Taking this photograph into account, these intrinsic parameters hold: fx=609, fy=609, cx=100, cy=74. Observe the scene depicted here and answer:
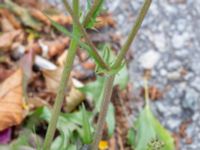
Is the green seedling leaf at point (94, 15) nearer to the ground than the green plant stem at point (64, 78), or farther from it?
farther from it

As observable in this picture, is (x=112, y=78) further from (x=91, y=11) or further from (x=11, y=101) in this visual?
(x=11, y=101)

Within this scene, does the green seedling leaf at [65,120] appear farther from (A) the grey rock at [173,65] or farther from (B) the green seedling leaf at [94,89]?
(A) the grey rock at [173,65]

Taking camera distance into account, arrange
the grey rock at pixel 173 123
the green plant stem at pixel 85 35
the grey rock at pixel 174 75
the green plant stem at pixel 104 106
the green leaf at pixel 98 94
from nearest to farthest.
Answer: the green plant stem at pixel 85 35, the green plant stem at pixel 104 106, the green leaf at pixel 98 94, the grey rock at pixel 173 123, the grey rock at pixel 174 75

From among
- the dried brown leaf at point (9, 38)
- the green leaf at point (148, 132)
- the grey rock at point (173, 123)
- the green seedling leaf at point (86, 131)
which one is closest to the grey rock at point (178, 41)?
the grey rock at point (173, 123)

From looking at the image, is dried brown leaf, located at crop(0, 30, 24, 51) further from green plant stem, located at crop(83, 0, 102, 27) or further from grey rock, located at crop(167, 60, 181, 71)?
green plant stem, located at crop(83, 0, 102, 27)

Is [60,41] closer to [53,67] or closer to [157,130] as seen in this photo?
[53,67]

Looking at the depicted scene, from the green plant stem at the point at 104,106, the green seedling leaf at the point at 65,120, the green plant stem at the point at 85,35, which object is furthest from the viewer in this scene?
the green seedling leaf at the point at 65,120

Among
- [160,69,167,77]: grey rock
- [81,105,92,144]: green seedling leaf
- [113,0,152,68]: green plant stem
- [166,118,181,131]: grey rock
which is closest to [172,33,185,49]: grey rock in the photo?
[160,69,167,77]: grey rock

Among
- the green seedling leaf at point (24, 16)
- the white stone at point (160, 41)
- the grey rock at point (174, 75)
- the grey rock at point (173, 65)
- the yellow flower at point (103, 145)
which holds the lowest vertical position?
the yellow flower at point (103, 145)
